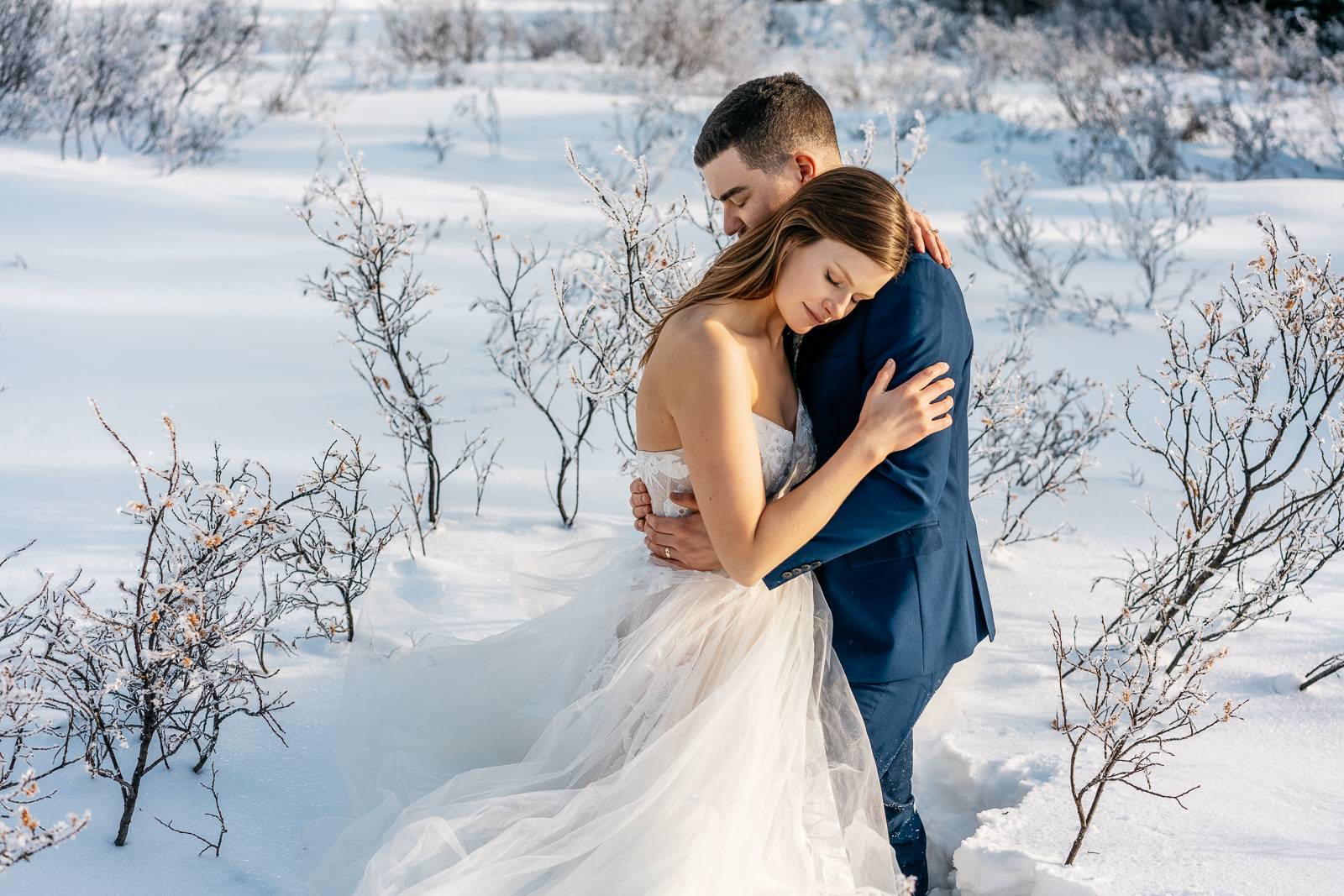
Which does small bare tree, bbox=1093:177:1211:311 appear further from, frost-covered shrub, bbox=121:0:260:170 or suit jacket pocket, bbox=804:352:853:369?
frost-covered shrub, bbox=121:0:260:170

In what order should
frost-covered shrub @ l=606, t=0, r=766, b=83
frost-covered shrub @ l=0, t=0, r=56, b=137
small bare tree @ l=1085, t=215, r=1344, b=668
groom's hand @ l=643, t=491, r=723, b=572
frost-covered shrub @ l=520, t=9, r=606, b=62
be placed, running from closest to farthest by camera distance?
groom's hand @ l=643, t=491, r=723, b=572 < small bare tree @ l=1085, t=215, r=1344, b=668 < frost-covered shrub @ l=0, t=0, r=56, b=137 < frost-covered shrub @ l=606, t=0, r=766, b=83 < frost-covered shrub @ l=520, t=9, r=606, b=62

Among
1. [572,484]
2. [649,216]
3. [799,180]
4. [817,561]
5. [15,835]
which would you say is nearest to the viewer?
[15,835]

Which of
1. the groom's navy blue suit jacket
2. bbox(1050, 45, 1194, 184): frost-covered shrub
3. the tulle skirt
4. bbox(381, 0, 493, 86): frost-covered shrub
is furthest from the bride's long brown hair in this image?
bbox(381, 0, 493, 86): frost-covered shrub

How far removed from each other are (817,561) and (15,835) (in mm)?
1542

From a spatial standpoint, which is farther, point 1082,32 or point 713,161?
point 1082,32

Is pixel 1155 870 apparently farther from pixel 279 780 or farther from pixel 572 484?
pixel 572 484

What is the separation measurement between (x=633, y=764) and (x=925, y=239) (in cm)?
130

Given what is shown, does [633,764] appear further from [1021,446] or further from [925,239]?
[1021,446]

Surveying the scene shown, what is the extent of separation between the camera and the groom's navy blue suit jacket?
7.41 feet

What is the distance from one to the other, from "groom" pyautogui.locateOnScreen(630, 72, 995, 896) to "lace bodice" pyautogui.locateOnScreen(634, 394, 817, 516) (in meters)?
0.03

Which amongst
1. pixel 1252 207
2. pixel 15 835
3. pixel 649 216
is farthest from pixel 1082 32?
pixel 15 835

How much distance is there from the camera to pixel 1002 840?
2531 millimetres

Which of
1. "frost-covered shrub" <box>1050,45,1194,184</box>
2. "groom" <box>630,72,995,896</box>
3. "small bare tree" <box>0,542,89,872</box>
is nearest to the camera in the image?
"small bare tree" <box>0,542,89,872</box>

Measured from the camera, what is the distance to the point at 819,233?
2.21 m
